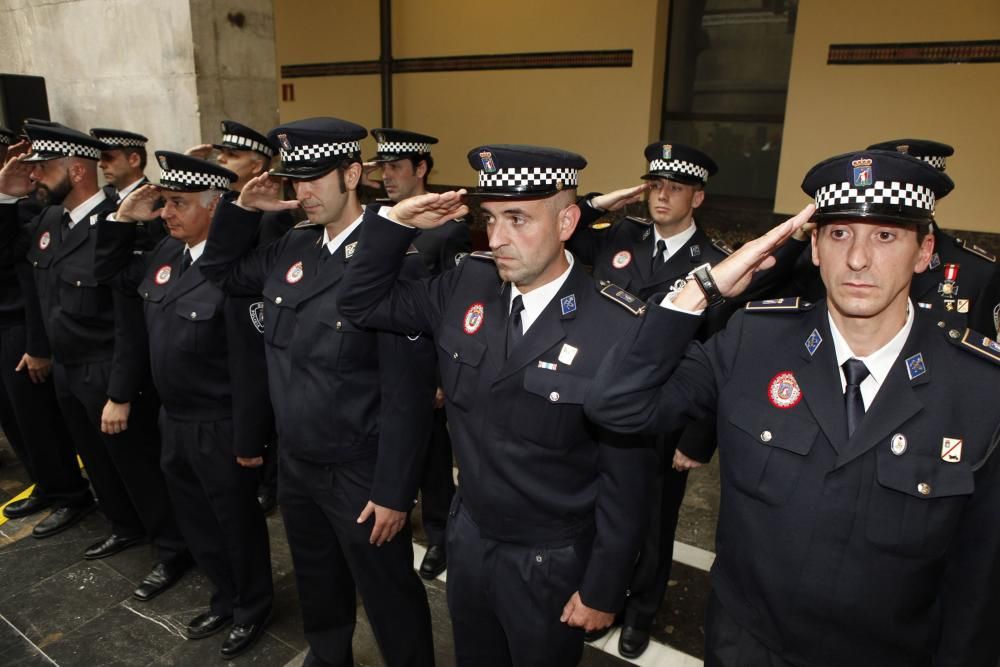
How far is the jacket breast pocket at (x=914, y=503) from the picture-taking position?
140cm

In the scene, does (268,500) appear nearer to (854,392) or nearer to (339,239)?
(339,239)

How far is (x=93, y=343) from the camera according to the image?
3391 millimetres

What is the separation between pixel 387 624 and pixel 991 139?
600 centimetres

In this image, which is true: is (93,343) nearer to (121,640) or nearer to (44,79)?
(121,640)

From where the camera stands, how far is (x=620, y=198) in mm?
3379

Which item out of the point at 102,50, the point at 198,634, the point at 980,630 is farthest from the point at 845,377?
the point at 102,50

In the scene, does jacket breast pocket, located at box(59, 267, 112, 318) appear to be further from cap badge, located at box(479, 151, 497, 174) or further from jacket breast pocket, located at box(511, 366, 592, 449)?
jacket breast pocket, located at box(511, 366, 592, 449)

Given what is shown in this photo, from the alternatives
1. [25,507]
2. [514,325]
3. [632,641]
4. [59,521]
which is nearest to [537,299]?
[514,325]

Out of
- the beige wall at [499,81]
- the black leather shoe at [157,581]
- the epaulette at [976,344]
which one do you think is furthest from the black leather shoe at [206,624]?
the beige wall at [499,81]

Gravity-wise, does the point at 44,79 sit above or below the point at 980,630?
above

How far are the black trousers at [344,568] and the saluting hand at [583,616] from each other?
2.63 ft

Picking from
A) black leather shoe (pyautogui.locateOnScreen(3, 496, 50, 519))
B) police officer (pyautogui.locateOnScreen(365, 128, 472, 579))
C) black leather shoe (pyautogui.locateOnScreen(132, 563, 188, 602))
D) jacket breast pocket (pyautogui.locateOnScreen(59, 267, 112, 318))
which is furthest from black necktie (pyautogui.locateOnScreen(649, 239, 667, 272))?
black leather shoe (pyautogui.locateOnScreen(3, 496, 50, 519))

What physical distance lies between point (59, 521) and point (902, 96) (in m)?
7.03

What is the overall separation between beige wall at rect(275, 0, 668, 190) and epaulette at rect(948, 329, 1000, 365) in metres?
6.09
